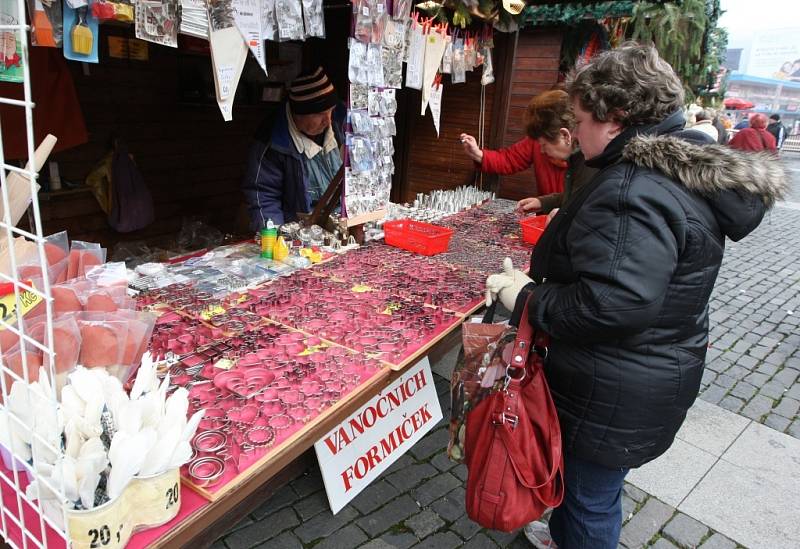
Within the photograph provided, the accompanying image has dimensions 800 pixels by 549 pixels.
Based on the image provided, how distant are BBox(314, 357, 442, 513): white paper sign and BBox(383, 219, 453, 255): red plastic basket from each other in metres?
0.72

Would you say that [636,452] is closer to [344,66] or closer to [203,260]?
[203,260]

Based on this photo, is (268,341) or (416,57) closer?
(268,341)

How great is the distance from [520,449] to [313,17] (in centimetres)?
232

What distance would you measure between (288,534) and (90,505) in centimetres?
149

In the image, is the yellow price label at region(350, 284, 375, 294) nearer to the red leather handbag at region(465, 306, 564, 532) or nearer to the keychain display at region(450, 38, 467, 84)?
the red leather handbag at region(465, 306, 564, 532)

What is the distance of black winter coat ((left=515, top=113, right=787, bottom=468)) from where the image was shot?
54.8 inches

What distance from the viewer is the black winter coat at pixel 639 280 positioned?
139cm

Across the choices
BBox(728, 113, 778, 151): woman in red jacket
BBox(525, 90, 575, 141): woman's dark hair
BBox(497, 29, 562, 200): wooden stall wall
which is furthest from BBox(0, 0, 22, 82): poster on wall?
BBox(728, 113, 778, 151): woman in red jacket

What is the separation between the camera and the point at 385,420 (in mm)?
2713

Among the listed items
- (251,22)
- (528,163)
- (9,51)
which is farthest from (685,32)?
(9,51)

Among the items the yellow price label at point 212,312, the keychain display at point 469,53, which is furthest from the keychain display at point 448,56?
the yellow price label at point 212,312

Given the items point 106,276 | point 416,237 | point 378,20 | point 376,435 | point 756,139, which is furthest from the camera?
point 756,139

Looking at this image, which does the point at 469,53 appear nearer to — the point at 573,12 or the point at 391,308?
the point at 573,12

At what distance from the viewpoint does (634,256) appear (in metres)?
1.38
